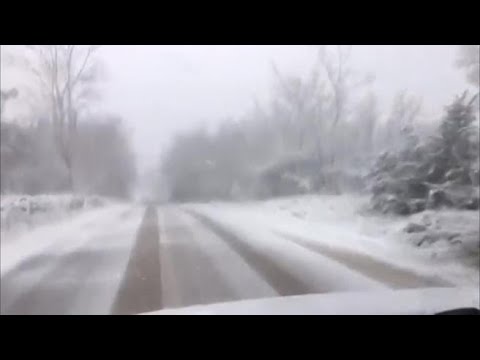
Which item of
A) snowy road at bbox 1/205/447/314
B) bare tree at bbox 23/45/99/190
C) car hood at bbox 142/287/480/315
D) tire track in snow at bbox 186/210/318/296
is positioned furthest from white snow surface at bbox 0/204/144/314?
car hood at bbox 142/287/480/315

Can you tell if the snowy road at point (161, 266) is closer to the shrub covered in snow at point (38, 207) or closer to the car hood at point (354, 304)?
the shrub covered in snow at point (38, 207)

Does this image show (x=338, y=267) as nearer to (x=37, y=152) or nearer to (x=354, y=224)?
(x=354, y=224)

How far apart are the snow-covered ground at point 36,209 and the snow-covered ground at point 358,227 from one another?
1401mm

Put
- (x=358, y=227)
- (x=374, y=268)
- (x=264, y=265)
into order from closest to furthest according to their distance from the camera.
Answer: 1. (x=264, y=265)
2. (x=374, y=268)
3. (x=358, y=227)

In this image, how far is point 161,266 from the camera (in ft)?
19.0

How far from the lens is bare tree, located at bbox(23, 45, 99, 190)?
250 inches

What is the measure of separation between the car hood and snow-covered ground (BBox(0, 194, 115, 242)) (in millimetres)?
3078

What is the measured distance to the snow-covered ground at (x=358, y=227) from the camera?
22.0 ft

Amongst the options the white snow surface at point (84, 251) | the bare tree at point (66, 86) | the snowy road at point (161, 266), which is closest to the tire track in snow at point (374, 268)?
the snowy road at point (161, 266)

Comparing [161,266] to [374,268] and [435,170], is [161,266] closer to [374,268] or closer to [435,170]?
[374,268]

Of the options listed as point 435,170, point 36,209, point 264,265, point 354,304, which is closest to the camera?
point 354,304

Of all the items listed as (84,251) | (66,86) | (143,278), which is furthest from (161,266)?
(66,86)

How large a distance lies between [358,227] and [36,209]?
4299mm
